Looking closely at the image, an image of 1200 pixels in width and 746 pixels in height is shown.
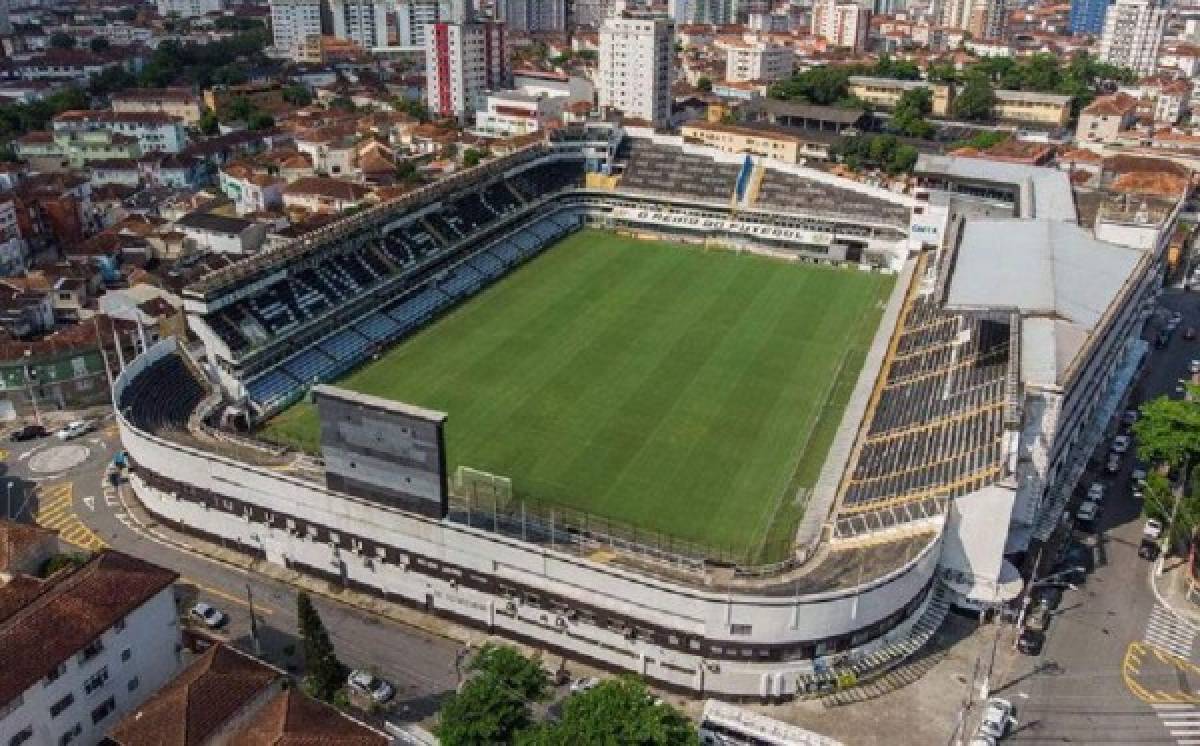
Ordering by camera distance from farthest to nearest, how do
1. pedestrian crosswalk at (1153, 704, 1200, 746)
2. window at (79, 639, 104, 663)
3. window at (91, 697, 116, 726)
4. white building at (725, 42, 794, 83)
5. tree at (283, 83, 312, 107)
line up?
white building at (725, 42, 794, 83)
tree at (283, 83, 312, 107)
pedestrian crosswalk at (1153, 704, 1200, 746)
window at (91, 697, 116, 726)
window at (79, 639, 104, 663)

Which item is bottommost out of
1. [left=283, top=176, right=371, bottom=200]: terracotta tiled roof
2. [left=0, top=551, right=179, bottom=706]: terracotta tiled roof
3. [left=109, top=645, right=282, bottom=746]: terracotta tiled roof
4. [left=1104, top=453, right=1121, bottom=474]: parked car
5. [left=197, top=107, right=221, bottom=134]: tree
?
[left=1104, top=453, right=1121, bottom=474]: parked car

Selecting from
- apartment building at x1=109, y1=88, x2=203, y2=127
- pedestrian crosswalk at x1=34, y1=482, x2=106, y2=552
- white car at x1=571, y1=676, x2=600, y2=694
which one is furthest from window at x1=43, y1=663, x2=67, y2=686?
apartment building at x1=109, y1=88, x2=203, y2=127

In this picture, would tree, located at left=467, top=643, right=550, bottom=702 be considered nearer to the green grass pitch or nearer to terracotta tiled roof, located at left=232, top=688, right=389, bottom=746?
terracotta tiled roof, located at left=232, top=688, right=389, bottom=746

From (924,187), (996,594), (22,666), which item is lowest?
(996,594)

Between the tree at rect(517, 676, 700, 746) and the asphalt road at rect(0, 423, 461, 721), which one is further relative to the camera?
the asphalt road at rect(0, 423, 461, 721)

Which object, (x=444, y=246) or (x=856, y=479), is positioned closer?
(x=856, y=479)

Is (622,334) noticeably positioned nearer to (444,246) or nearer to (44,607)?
(444,246)

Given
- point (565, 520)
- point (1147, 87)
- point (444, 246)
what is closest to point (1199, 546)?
point (565, 520)
